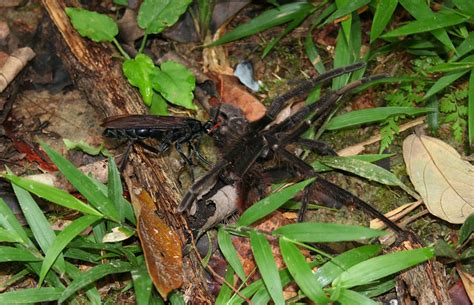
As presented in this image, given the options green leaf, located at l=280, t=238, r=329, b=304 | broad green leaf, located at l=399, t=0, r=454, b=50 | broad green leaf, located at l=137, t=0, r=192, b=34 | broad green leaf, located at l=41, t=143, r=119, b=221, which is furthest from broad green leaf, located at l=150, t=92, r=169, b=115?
broad green leaf, located at l=399, t=0, r=454, b=50

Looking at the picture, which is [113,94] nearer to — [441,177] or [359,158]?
[359,158]

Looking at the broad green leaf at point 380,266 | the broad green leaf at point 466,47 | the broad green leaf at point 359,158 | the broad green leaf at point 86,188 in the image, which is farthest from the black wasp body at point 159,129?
the broad green leaf at point 466,47

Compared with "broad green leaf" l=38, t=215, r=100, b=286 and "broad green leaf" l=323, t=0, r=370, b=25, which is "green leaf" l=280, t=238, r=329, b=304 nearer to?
"broad green leaf" l=38, t=215, r=100, b=286

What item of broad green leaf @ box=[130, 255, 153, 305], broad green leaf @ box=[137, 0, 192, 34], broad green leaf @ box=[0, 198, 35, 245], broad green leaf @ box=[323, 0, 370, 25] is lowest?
broad green leaf @ box=[130, 255, 153, 305]

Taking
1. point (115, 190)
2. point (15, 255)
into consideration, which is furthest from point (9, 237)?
point (115, 190)

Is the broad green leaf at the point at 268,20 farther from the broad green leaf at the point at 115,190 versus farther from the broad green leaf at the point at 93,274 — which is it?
the broad green leaf at the point at 93,274

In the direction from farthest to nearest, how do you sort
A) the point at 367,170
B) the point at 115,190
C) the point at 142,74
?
the point at 142,74
the point at 367,170
the point at 115,190
